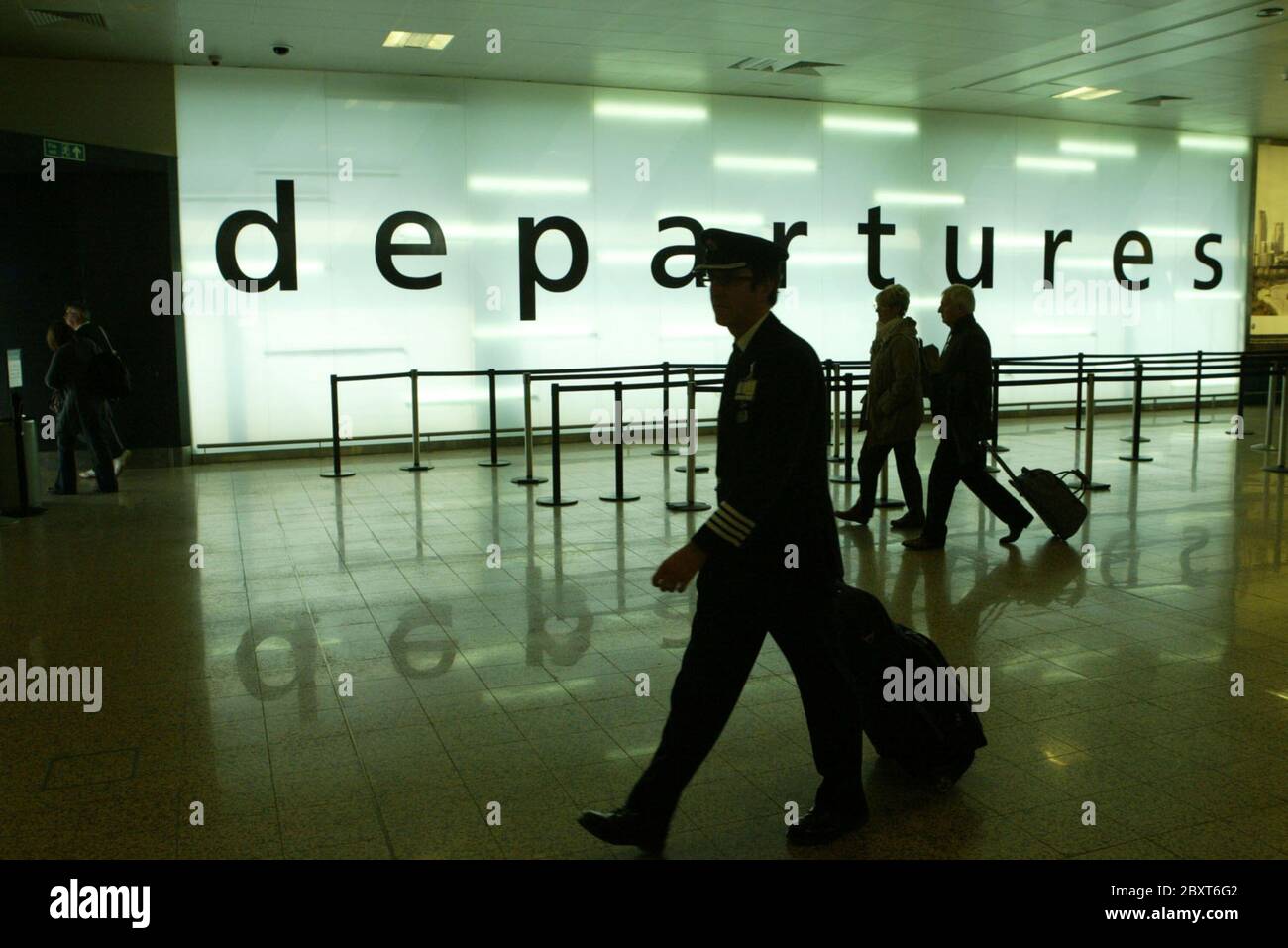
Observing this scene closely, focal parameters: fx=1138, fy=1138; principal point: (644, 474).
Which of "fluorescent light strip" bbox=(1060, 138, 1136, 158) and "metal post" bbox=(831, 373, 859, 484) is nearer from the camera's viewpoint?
"metal post" bbox=(831, 373, 859, 484)

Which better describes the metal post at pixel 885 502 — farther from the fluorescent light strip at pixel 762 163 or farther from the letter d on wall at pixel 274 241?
the letter d on wall at pixel 274 241

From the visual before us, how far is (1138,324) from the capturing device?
1820 centimetres

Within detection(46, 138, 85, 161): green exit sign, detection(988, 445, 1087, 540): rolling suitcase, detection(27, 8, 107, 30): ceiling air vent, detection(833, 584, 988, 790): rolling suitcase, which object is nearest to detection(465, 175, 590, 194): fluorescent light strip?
detection(46, 138, 85, 161): green exit sign

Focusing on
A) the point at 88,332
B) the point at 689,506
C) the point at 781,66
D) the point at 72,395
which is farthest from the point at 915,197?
the point at 72,395

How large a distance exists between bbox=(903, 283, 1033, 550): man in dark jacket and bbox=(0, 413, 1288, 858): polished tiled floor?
1.26 feet

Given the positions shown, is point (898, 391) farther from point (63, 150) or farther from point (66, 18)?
point (63, 150)

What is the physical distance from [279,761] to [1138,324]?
1720 centimetres

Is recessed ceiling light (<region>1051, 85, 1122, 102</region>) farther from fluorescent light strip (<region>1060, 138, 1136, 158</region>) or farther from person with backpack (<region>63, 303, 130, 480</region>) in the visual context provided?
person with backpack (<region>63, 303, 130, 480</region>)

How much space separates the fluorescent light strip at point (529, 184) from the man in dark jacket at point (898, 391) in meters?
7.05

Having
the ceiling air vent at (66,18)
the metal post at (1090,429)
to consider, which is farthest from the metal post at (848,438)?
the ceiling air vent at (66,18)

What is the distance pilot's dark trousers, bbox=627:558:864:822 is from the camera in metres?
3.26

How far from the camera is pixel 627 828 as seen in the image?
10.8 ft

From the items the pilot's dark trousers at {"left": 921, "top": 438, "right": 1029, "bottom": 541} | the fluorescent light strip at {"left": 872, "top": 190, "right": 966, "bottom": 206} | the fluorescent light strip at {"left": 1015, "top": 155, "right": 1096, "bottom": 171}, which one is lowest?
the pilot's dark trousers at {"left": 921, "top": 438, "right": 1029, "bottom": 541}
